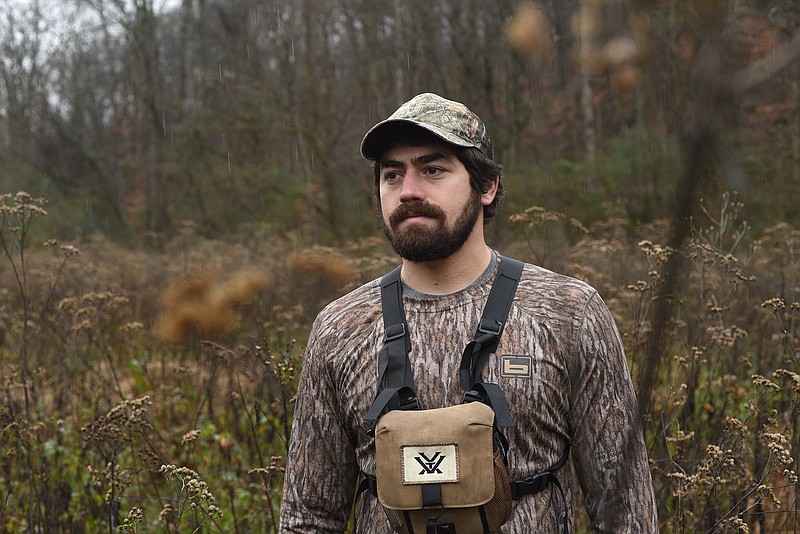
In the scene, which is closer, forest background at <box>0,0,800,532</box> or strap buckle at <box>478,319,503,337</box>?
forest background at <box>0,0,800,532</box>

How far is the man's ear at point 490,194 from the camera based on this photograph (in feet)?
8.14

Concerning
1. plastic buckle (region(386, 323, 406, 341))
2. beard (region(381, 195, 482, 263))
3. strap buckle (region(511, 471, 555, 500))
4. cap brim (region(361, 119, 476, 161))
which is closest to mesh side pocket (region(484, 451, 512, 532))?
strap buckle (region(511, 471, 555, 500))

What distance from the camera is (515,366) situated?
7.13ft

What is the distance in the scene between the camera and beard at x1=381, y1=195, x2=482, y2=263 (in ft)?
7.56

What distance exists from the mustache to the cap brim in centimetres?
19

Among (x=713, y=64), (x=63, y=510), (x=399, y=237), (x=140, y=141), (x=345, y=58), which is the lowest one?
(x=63, y=510)

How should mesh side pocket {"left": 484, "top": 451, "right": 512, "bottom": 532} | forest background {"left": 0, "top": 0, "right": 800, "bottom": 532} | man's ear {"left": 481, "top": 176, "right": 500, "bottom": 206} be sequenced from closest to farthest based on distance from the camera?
forest background {"left": 0, "top": 0, "right": 800, "bottom": 532}
mesh side pocket {"left": 484, "top": 451, "right": 512, "bottom": 532}
man's ear {"left": 481, "top": 176, "right": 500, "bottom": 206}

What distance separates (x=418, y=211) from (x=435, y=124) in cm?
26

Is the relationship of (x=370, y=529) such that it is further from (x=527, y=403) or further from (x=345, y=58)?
(x=345, y=58)

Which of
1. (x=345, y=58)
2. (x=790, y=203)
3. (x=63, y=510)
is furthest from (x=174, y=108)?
(x=63, y=510)

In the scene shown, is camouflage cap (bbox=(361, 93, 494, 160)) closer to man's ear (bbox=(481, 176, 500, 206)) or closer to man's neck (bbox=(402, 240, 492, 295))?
man's ear (bbox=(481, 176, 500, 206))

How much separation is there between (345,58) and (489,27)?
6.76 meters

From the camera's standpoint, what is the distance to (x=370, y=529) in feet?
7.61

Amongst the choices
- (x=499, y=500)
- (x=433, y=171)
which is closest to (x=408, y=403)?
(x=499, y=500)
